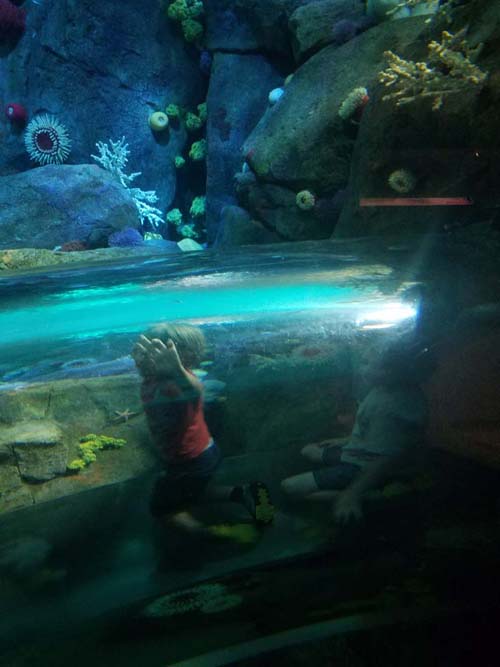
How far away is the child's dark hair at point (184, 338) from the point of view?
1141 millimetres

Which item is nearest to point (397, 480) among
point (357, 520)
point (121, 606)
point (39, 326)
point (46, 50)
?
point (357, 520)

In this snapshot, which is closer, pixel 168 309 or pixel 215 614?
pixel 215 614

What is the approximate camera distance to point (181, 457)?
1.08 m

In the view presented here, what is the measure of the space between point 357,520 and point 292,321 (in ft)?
1.74

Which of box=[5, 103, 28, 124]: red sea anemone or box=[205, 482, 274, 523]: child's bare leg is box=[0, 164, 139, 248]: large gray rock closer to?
box=[5, 103, 28, 124]: red sea anemone

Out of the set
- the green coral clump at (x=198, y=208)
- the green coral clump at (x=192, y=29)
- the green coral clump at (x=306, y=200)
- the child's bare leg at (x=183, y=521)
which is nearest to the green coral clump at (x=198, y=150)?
the green coral clump at (x=198, y=208)

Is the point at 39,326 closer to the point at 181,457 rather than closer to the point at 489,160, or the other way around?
the point at 181,457

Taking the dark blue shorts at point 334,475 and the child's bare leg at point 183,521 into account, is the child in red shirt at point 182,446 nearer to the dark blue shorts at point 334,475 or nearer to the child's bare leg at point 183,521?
the child's bare leg at point 183,521

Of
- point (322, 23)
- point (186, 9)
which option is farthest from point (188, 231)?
point (322, 23)

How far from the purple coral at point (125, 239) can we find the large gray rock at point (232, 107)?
6.90ft

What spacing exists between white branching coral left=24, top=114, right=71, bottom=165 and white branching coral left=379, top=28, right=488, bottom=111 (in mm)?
8975

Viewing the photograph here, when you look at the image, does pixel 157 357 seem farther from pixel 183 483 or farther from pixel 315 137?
pixel 315 137

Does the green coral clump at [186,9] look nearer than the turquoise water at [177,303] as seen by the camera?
No

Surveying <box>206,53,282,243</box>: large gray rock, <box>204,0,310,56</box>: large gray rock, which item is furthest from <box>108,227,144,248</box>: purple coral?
<box>204,0,310,56</box>: large gray rock
